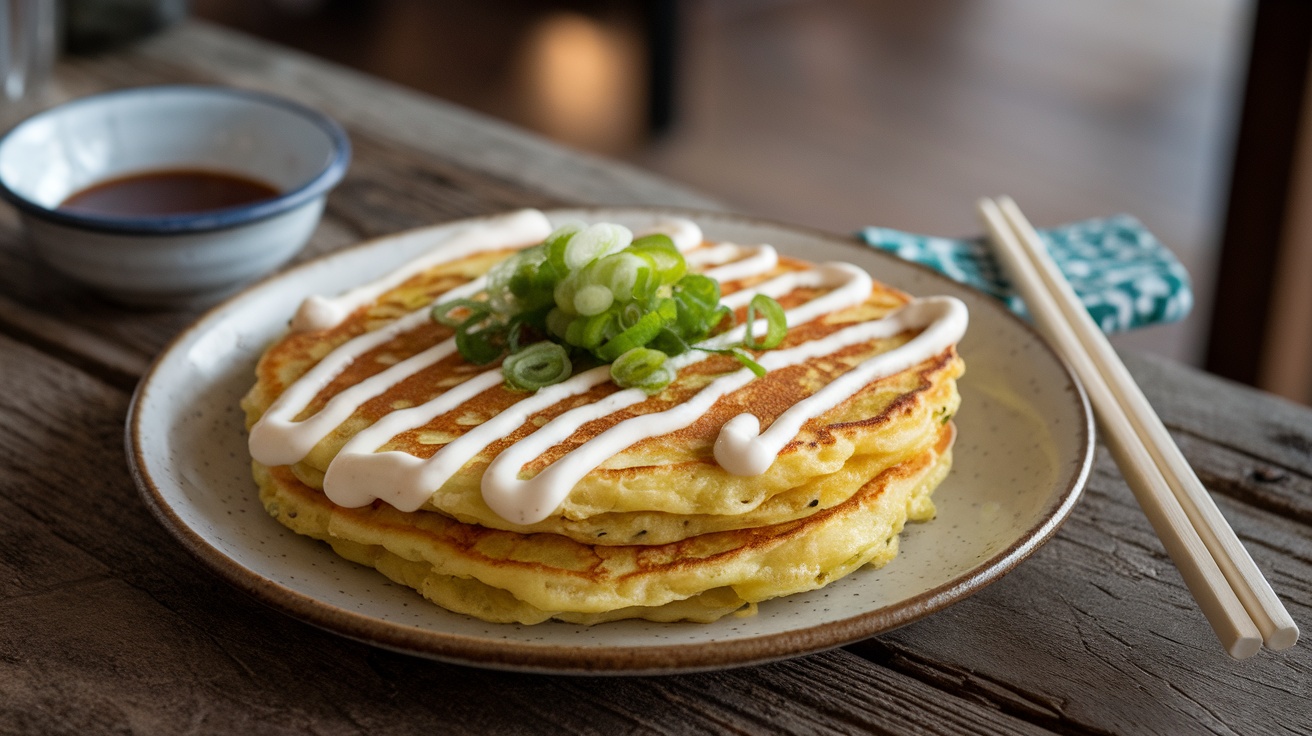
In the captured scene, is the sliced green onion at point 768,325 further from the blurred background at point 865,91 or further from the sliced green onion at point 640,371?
the blurred background at point 865,91

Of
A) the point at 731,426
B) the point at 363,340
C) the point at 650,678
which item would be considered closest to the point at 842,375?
the point at 731,426

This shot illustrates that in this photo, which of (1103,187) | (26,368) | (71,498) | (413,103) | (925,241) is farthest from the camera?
(1103,187)

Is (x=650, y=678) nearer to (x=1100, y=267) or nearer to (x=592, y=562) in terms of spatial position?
(x=592, y=562)

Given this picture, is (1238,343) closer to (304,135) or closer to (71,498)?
(304,135)

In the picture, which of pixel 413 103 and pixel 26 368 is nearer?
pixel 26 368

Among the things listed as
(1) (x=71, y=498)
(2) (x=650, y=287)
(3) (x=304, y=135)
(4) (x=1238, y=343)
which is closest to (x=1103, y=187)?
(4) (x=1238, y=343)

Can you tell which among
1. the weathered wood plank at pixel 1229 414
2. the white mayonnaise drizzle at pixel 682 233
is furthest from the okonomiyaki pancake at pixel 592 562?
the weathered wood plank at pixel 1229 414
